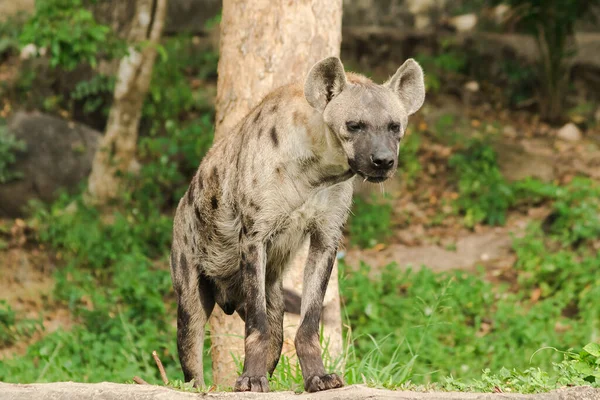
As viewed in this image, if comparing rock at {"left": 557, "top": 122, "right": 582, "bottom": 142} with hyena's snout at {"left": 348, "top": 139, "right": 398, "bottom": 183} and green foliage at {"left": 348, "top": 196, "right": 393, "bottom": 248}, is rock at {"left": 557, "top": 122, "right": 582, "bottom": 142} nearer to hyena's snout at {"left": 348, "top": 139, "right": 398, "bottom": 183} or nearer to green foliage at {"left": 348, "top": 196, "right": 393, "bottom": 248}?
green foliage at {"left": 348, "top": 196, "right": 393, "bottom": 248}

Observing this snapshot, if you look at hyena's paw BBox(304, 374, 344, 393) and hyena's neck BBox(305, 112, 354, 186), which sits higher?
hyena's neck BBox(305, 112, 354, 186)

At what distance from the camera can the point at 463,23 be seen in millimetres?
12953

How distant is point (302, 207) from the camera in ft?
13.8

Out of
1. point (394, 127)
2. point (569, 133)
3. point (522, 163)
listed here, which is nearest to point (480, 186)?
point (522, 163)

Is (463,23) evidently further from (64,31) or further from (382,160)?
(382,160)

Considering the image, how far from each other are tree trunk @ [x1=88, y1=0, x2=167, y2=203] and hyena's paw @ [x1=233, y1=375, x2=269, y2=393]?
6.05 metres

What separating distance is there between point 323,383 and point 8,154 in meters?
7.01

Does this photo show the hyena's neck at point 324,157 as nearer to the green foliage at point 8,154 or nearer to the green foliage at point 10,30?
the green foliage at point 8,154

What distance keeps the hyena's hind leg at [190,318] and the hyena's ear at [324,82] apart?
120cm

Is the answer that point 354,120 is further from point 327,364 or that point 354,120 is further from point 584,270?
point 584,270

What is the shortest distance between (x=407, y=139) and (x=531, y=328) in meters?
3.88

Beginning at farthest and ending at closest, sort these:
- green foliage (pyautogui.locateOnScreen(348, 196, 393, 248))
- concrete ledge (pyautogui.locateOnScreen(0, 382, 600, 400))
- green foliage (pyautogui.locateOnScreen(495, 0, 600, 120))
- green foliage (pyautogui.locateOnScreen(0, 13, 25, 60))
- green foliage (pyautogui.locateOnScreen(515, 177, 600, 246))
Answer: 1. green foliage (pyautogui.locateOnScreen(495, 0, 600, 120))
2. green foliage (pyautogui.locateOnScreen(0, 13, 25, 60))
3. green foliage (pyautogui.locateOnScreen(348, 196, 393, 248))
4. green foliage (pyautogui.locateOnScreen(515, 177, 600, 246))
5. concrete ledge (pyautogui.locateOnScreen(0, 382, 600, 400))

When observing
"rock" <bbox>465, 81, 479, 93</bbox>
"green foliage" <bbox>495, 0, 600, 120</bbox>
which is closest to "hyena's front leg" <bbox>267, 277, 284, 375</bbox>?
"green foliage" <bbox>495, 0, 600, 120</bbox>

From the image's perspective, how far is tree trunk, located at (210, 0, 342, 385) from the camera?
563 centimetres
